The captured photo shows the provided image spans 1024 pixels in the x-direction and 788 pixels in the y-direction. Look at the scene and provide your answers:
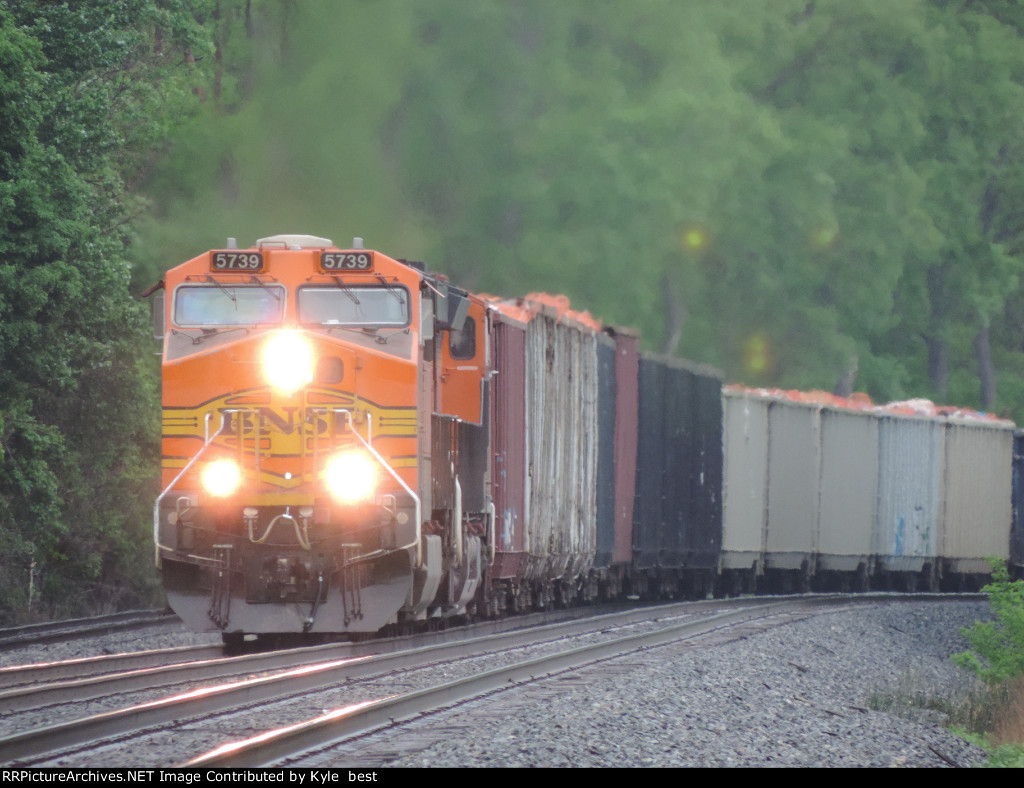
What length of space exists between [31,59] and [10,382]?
14.1 ft

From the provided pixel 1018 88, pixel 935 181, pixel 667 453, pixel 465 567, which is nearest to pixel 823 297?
pixel 935 181

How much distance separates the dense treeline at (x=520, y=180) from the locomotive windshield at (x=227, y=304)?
751 centimetres

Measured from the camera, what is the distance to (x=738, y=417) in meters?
29.1

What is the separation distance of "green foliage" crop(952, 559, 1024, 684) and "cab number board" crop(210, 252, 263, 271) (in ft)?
30.2

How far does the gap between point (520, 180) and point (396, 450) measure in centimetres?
2818

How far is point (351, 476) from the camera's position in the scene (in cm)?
1453

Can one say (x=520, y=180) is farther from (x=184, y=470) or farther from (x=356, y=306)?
(x=184, y=470)

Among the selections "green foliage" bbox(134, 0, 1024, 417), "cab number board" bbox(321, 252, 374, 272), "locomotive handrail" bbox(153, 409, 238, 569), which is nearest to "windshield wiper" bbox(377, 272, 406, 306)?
"cab number board" bbox(321, 252, 374, 272)

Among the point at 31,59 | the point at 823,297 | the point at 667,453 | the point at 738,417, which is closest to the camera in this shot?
the point at 31,59

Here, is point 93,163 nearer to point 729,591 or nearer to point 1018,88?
point 729,591

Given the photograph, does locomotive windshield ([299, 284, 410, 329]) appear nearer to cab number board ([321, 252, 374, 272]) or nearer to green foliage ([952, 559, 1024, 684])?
cab number board ([321, 252, 374, 272])

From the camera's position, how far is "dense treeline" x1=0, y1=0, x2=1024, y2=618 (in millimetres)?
23969

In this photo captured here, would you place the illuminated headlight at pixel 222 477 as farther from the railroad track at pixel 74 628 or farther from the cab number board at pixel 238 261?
the railroad track at pixel 74 628

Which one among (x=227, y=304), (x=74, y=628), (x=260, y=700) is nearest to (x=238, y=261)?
(x=227, y=304)
